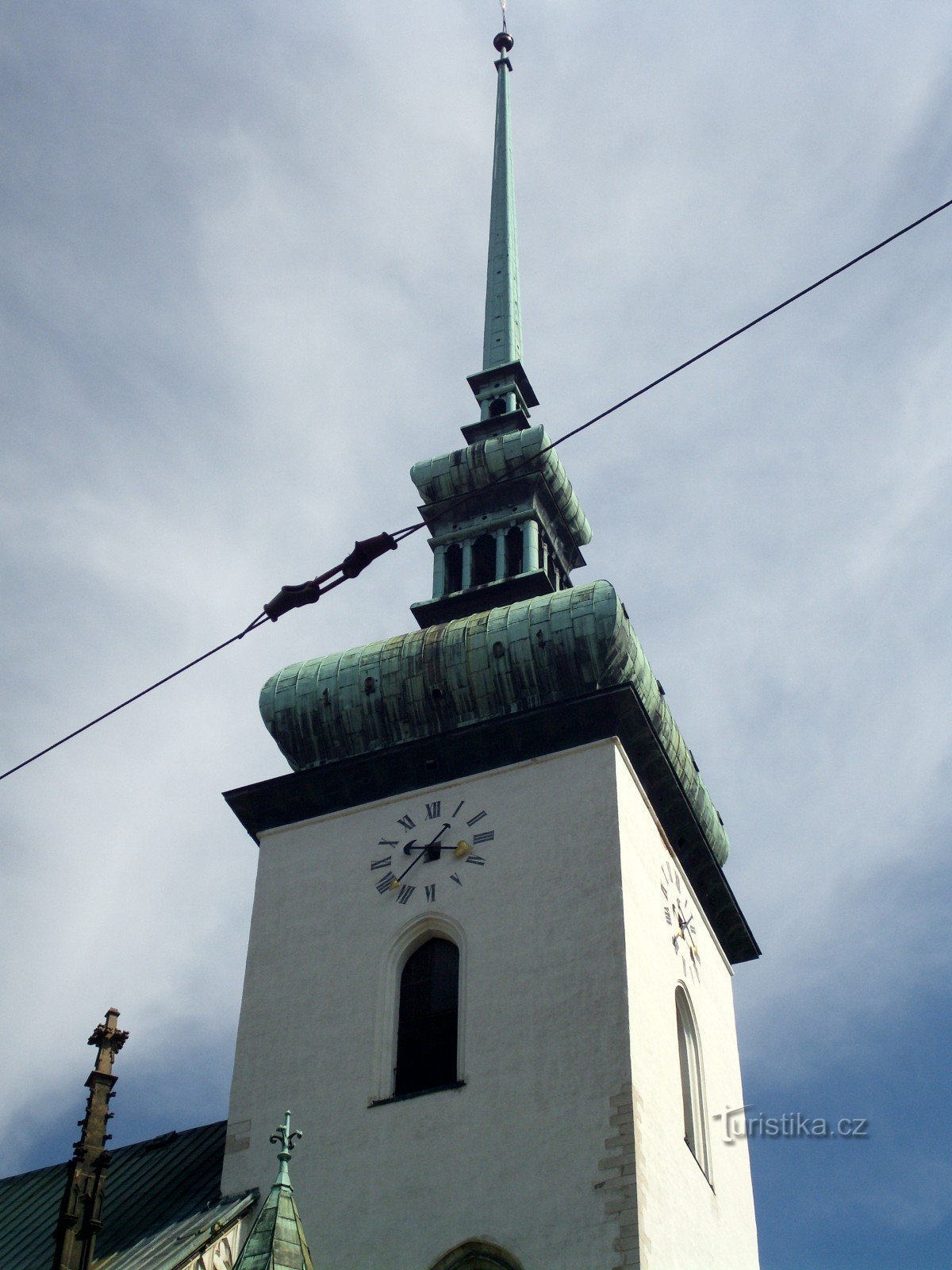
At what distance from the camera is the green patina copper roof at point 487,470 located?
27.0 m

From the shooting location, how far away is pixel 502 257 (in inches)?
1254

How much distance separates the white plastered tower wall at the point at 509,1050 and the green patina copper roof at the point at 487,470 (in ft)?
18.4

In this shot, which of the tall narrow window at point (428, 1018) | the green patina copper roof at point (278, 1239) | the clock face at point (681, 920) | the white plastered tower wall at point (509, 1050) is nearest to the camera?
the green patina copper roof at point (278, 1239)

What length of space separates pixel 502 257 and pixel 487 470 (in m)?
5.99

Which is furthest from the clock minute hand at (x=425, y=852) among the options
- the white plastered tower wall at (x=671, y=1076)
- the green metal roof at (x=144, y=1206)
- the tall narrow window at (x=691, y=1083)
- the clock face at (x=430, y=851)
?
the green metal roof at (x=144, y=1206)

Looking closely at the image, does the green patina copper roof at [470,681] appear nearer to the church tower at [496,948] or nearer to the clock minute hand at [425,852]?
the church tower at [496,948]

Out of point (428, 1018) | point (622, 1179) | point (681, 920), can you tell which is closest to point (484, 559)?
point (681, 920)

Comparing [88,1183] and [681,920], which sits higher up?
Answer: [681,920]

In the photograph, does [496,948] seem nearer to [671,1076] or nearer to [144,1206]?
[671,1076]

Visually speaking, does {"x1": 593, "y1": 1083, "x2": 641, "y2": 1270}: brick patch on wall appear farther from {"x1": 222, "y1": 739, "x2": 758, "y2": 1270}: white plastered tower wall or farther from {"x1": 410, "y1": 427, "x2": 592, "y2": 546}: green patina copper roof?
{"x1": 410, "y1": 427, "x2": 592, "y2": 546}: green patina copper roof

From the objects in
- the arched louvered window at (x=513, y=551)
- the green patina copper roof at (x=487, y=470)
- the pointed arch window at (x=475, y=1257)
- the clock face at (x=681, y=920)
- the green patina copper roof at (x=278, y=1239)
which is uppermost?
the green patina copper roof at (x=487, y=470)

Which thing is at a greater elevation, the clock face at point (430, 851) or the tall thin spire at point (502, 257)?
the tall thin spire at point (502, 257)

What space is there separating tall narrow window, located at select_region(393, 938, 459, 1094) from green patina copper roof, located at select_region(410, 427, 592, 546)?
24.1 ft

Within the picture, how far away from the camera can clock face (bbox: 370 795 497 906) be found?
21.8 m
